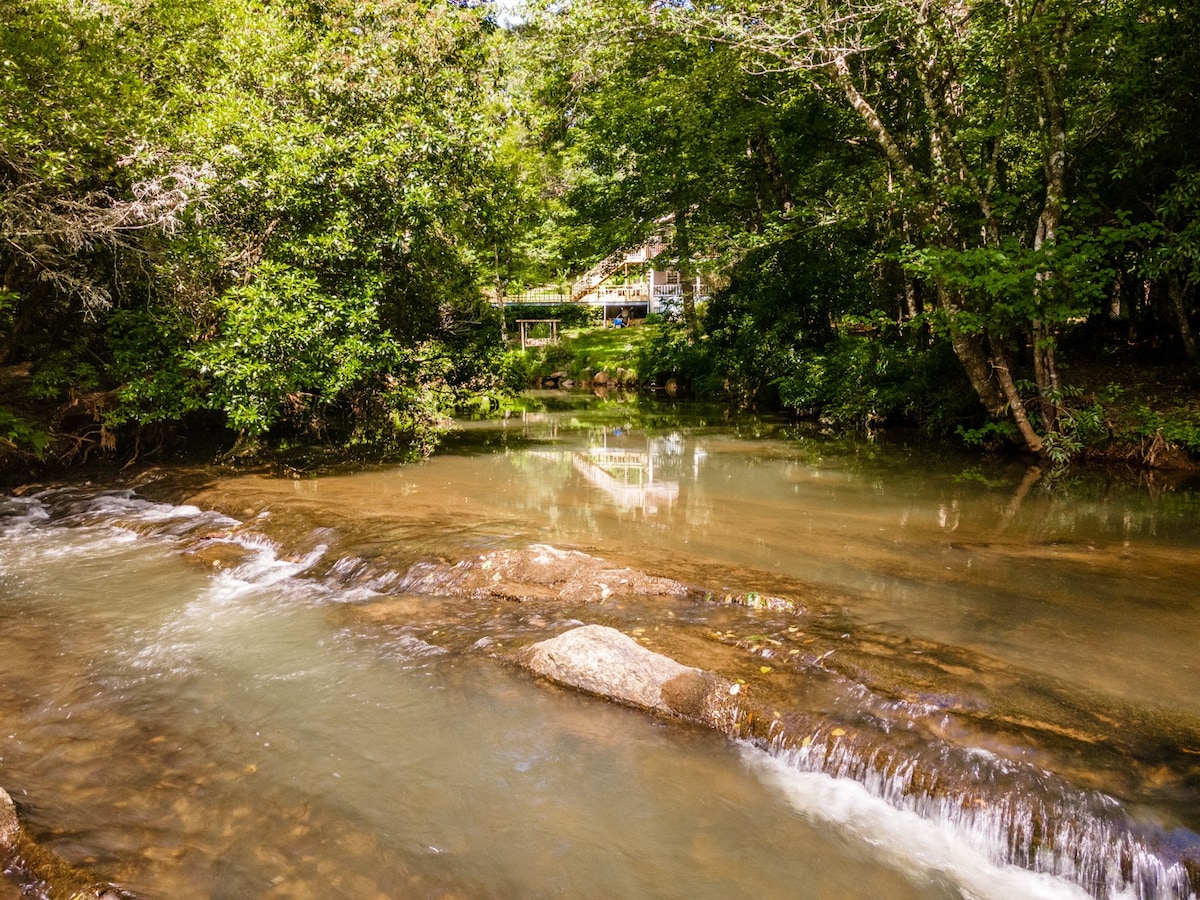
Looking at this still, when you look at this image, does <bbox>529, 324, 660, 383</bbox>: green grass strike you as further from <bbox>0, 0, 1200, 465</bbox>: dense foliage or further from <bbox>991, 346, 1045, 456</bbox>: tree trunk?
<bbox>991, 346, 1045, 456</bbox>: tree trunk

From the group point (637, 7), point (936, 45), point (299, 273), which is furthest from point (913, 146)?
point (299, 273)

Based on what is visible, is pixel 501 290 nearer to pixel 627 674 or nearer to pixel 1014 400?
pixel 1014 400

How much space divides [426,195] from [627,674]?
8.92 meters

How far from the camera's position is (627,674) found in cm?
502

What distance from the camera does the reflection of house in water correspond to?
1059cm

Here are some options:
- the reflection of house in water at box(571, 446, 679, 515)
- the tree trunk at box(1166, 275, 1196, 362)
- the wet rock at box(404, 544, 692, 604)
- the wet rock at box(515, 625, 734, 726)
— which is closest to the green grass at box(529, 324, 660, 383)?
the reflection of house in water at box(571, 446, 679, 515)

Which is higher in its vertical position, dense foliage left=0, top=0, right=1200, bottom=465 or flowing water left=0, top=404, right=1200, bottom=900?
dense foliage left=0, top=0, right=1200, bottom=465

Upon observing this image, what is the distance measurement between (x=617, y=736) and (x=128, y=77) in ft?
37.7

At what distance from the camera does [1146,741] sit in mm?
4195

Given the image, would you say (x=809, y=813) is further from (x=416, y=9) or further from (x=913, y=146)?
(x=416, y=9)

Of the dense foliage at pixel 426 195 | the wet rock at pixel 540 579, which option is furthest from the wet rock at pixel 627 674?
the dense foliage at pixel 426 195

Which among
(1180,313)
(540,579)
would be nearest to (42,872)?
(540,579)

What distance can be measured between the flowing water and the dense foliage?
353 centimetres

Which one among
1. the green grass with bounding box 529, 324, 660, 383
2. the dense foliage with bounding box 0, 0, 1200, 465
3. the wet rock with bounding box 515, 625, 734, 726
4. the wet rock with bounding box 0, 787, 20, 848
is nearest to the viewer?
the wet rock with bounding box 0, 787, 20, 848
